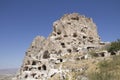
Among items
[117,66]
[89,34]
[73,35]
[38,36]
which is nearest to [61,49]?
[73,35]

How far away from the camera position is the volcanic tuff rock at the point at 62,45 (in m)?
41.6

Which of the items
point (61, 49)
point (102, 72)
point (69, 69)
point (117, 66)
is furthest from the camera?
point (61, 49)

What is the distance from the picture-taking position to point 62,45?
51.5 metres

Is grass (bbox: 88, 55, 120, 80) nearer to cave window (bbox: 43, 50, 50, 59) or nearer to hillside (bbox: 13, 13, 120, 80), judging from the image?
hillside (bbox: 13, 13, 120, 80)

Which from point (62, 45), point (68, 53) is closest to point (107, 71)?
point (68, 53)

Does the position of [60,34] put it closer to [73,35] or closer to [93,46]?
[73,35]

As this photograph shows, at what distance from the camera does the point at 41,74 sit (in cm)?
3791

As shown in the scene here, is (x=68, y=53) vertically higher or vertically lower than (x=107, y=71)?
higher

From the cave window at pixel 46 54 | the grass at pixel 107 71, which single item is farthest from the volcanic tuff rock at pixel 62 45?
the grass at pixel 107 71

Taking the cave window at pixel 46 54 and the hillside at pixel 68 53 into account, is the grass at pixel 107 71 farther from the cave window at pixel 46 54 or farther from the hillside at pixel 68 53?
the cave window at pixel 46 54

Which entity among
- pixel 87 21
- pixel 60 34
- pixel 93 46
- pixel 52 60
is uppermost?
pixel 87 21

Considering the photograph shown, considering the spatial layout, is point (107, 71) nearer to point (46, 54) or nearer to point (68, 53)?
point (68, 53)

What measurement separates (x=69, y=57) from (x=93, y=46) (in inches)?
450

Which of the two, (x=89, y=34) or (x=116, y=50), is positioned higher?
(x=89, y=34)
